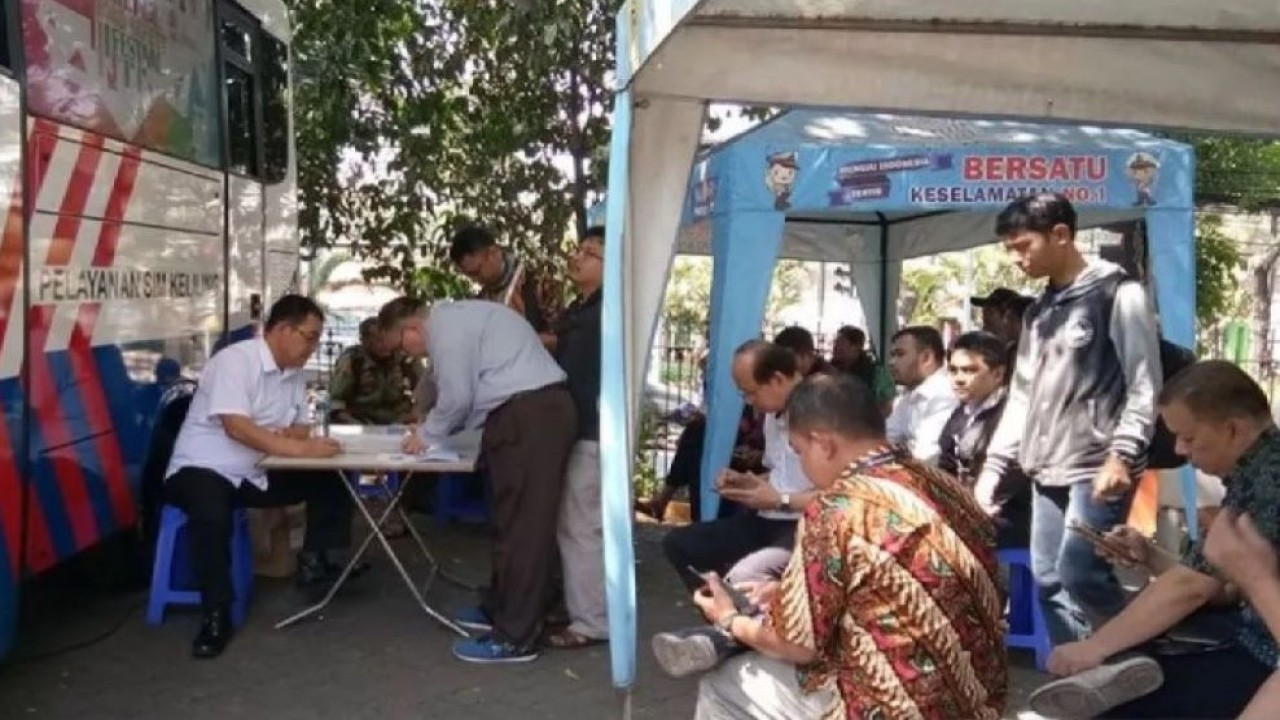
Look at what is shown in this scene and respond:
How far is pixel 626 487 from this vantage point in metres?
3.62

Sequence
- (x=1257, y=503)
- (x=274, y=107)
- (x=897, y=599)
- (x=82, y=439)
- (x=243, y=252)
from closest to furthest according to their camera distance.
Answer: (x=897, y=599), (x=1257, y=503), (x=82, y=439), (x=243, y=252), (x=274, y=107)

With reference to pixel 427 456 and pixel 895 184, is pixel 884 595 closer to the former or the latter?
pixel 427 456

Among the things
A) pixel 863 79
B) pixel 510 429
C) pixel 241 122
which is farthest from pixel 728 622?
pixel 241 122

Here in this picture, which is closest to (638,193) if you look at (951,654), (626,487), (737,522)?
(626,487)

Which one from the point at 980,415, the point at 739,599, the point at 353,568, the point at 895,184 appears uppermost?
the point at 895,184

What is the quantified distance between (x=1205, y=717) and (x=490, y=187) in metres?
7.93

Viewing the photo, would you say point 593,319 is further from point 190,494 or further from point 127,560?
point 127,560

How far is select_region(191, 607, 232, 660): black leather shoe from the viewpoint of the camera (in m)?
5.07

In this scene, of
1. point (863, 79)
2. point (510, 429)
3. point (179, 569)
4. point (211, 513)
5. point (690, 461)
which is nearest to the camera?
point (863, 79)

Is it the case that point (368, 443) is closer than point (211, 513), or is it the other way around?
point (211, 513)

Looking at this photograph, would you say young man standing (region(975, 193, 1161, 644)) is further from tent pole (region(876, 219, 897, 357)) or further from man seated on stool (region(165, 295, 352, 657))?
tent pole (region(876, 219, 897, 357))

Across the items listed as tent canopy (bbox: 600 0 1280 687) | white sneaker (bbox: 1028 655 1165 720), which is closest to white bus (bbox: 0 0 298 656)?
tent canopy (bbox: 600 0 1280 687)

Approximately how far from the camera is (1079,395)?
411cm

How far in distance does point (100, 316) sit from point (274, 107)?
267cm
